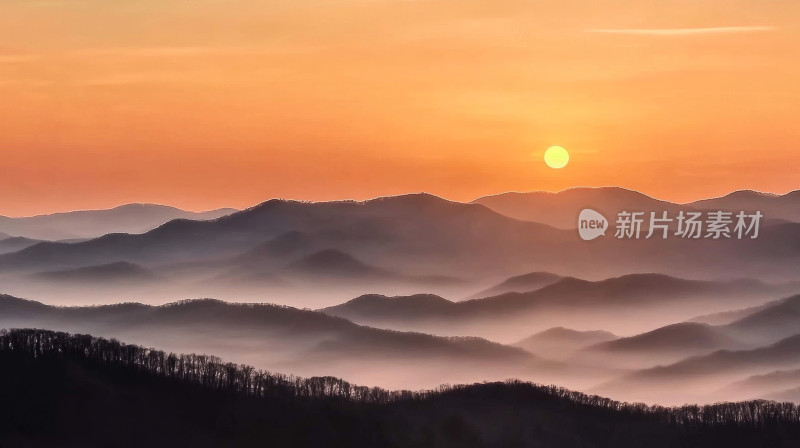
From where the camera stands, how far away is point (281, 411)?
2395cm

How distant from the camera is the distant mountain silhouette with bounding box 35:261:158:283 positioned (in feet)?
331

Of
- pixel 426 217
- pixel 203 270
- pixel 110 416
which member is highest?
pixel 426 217

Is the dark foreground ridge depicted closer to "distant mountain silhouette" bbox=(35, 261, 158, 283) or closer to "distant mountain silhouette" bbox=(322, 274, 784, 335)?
"distant mountain silhouette" bbox=(322, 274, 784, 335)

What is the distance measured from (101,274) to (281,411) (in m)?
83.6

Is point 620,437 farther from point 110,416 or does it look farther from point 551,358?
point 551,358

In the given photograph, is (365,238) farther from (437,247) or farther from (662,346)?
(662,346)

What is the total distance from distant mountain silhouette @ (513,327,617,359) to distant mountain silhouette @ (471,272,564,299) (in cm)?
1447

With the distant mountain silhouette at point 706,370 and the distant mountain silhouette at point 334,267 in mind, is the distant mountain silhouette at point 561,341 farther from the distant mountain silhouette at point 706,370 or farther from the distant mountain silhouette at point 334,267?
the distant mountain silhouette at point 334,267

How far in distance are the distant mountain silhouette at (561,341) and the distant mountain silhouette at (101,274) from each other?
1693 inches

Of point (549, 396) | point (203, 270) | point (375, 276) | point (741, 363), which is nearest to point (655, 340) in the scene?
point (741, 363)

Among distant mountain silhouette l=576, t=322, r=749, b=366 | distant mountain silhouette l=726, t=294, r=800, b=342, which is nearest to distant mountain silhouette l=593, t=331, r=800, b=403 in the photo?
distant mountain silhouette l=576, t=322, r=749, b=366

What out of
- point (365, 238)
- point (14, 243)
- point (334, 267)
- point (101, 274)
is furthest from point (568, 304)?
point (14, 243)

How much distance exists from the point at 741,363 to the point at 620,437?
51123mm

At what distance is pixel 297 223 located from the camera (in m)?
117
